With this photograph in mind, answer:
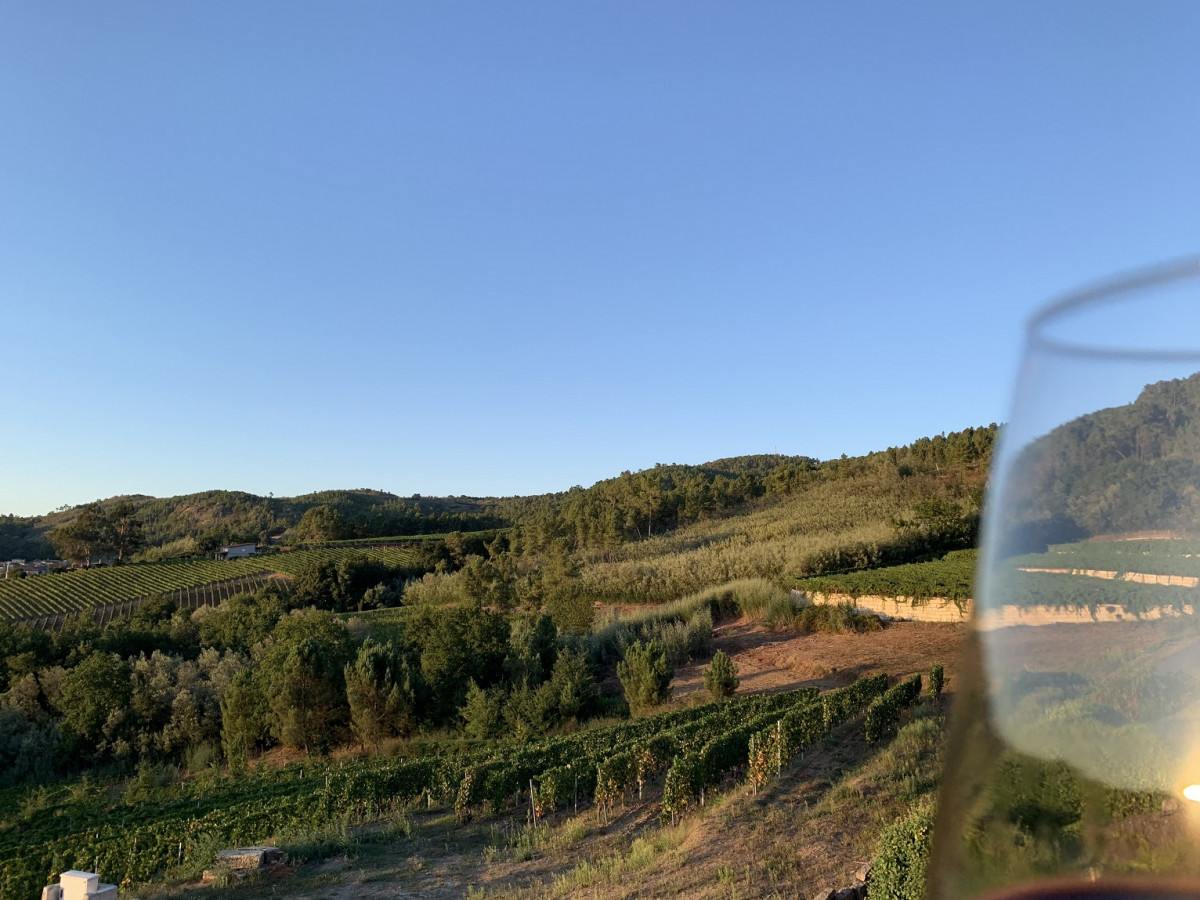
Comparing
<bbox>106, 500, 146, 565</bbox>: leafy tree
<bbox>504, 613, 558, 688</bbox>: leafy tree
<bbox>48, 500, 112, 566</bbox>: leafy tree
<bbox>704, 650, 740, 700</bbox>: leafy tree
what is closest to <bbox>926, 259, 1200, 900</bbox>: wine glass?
<bbox>704, 650, 740, 700</bbox>: leafy tree

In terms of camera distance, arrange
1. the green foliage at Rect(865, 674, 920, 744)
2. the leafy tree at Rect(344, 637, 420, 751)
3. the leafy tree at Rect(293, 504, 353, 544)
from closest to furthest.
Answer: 1. the green foliage at Rect(865, 674, 920, 744)
2. the leafy tree at Rect(344, 637, 420, 751)
3. the leafy tree at Rect(293, 504, 353, 544)

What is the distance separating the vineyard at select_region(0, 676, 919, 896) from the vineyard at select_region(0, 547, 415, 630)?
42.7 m

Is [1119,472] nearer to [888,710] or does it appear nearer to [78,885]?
[78,885]

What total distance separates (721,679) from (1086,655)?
2019 cm

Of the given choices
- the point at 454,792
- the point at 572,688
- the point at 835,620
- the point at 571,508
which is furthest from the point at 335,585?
the point at 454,792

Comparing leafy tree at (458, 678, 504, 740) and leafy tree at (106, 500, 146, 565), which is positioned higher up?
leafy tree at (106, 500, 146, 565)

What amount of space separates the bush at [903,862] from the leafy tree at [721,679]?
48.4 ft

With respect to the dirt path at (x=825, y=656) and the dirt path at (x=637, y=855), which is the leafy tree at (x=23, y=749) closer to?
the dirt path at (x=637, y=855)

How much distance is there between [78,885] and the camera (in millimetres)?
7875

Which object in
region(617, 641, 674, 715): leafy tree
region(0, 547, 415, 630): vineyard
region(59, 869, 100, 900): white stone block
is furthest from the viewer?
region(0, 547, 415, 630): vineyard

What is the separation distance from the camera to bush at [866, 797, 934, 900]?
459 centimetres

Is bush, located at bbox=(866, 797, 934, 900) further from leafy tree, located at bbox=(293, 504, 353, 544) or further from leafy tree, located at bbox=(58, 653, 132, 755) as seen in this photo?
leafy tree, located at bbox=(293, 504, 353, 544)

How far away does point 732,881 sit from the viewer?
23.9ft

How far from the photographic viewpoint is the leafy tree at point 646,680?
20.5 metres
